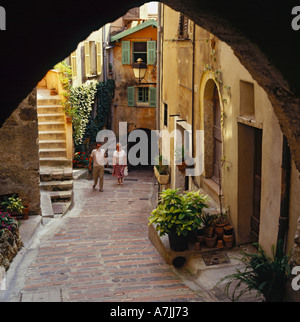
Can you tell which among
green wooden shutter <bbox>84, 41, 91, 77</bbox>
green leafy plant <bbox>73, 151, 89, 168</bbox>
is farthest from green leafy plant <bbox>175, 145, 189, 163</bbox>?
green wooden shutter <bbox>84, 41, 91, 77</bbox>

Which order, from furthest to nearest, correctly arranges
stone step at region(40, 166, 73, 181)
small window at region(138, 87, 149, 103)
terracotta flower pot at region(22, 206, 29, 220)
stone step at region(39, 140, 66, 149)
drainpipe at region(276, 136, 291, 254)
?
small window at region(138, 87, 149, 103)
stone step at region(39, 140, 66, 149)
stone step at region(40, 166, 73, 181)
terracotta flower pot at region(22, 206, 29, 220)
drainpipe at region(276, 136, 291, 254)

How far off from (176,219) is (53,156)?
338 inches

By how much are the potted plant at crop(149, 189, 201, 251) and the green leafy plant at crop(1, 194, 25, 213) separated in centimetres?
407

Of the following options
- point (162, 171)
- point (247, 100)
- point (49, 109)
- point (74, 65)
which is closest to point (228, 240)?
point (247, 100)

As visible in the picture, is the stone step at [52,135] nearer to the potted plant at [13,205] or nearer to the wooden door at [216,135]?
the potted plant at [13,205]

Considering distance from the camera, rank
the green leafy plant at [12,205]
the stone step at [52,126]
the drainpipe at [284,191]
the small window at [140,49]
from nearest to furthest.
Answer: the drainpipe at [284,191], the green leafy plant at [12,205], the stone step at [52,126], the small window at [140,49]

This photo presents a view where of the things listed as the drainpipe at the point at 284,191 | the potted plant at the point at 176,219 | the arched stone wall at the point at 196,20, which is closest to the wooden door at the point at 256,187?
the potted plant at the point at 176,219

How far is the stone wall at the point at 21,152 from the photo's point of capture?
10406 millimetres

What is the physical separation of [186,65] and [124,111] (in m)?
14.5

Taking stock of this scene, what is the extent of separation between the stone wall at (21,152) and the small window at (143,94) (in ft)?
48.6

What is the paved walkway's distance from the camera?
644 centimetres

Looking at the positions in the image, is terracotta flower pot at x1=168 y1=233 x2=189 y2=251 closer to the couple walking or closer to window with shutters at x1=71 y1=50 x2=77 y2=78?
the couple walking
